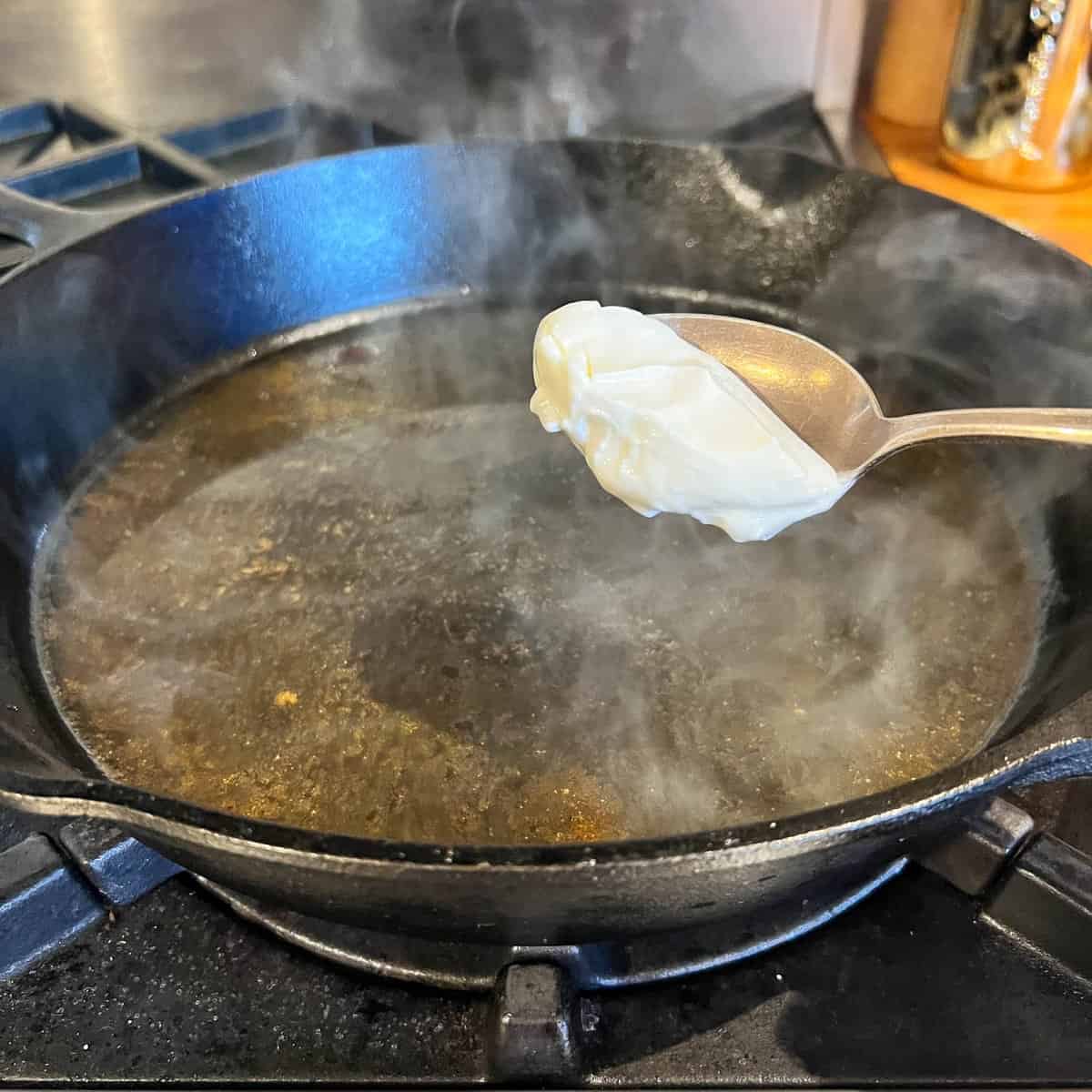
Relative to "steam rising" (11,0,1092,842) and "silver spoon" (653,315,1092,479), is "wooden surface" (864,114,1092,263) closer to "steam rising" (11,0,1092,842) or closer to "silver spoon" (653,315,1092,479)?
"steam rising" (11,0,1092,842)

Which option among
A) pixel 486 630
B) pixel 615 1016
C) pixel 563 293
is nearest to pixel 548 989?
pixel 615 1016

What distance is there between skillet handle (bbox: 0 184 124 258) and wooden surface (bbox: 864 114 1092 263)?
0.81 m

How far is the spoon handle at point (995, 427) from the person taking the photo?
582mm

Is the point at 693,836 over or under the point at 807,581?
over

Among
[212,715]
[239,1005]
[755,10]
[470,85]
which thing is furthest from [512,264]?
[239,1005]

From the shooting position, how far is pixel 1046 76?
104cm

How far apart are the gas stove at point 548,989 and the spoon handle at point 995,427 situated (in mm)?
211

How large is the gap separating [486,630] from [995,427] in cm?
35

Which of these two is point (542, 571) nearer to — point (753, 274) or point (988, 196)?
point (753, 274)

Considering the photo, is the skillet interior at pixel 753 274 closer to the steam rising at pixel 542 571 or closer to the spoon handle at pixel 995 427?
the steam rising at pixel 542 571

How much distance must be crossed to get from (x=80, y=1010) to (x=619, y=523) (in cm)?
47

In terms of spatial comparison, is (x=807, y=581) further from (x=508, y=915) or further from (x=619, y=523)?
(x=508, y=915)

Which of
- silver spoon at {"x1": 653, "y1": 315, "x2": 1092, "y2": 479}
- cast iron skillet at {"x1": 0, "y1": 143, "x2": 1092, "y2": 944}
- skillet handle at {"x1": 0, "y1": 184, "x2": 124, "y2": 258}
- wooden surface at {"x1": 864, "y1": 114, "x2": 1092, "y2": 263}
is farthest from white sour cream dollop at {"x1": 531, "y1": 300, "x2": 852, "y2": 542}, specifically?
wooden surface at {"x1": 864, "y1": 114, "x2": 1092, "y2": 263}

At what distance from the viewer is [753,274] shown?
3.30 ft
